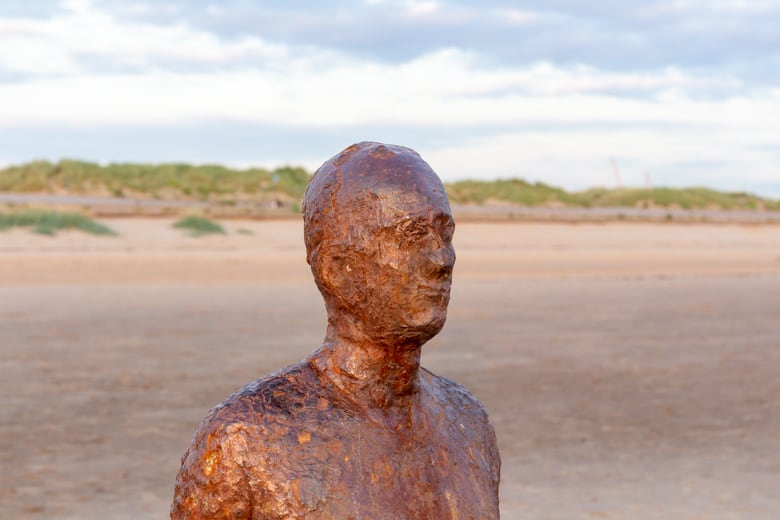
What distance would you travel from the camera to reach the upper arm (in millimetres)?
2713

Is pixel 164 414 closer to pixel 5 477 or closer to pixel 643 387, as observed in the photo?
pixel 5 477

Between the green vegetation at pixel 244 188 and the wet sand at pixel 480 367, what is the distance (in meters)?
13.6

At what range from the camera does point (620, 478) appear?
862cm

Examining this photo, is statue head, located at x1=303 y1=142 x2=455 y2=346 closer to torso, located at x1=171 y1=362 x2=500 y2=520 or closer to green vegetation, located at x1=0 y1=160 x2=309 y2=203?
torso, located at x1=171 y1=362 x2=500 y2=520

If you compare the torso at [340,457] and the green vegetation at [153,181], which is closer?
Answer: the torso at [340,457]

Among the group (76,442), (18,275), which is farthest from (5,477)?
(18,275)

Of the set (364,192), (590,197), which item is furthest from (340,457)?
(590,197)

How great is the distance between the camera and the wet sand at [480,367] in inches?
328

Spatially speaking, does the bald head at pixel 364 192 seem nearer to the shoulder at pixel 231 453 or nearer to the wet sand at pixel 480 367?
the shoulder at pixel 231 453

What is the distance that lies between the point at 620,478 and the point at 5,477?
16.0 ft

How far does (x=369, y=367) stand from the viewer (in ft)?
9.34

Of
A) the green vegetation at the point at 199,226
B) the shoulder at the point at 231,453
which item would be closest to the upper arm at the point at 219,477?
the shoulder at the point at 231,453

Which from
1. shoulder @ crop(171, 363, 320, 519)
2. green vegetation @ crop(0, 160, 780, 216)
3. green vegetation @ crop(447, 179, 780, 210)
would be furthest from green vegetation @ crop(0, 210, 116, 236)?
shoulder @ crop(171, 363, 320, 519)

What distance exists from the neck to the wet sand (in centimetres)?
509
